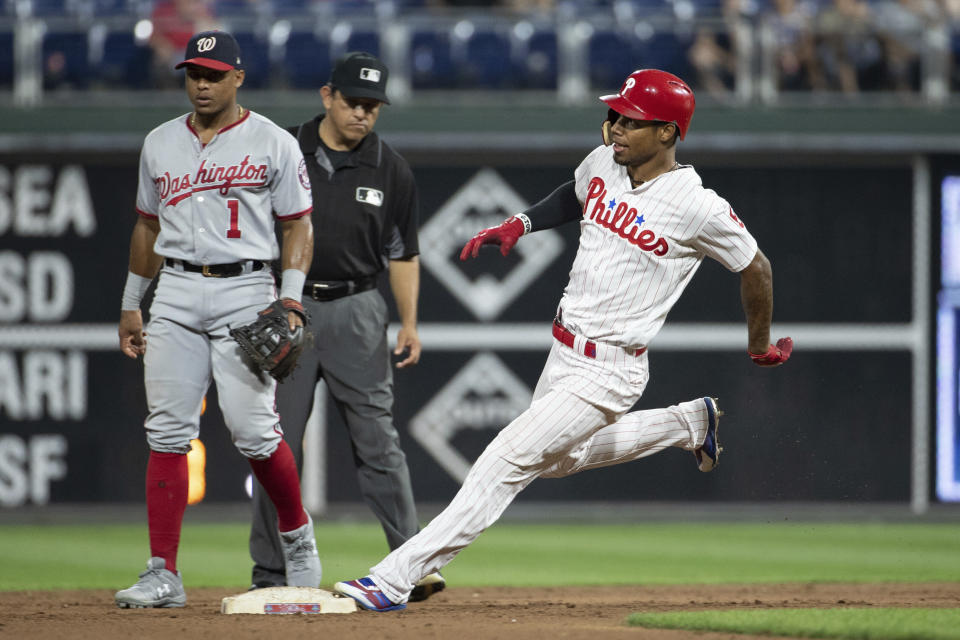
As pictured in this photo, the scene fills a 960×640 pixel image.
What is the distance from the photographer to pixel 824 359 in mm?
9328

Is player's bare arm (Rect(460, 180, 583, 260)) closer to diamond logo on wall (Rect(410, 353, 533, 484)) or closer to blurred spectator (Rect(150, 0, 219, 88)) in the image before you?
diamond logo on wall (Rect(410, 353, 533, 484))

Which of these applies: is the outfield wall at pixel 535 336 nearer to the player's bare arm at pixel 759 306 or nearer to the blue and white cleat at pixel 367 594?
the player's bare arm at pixel 759 306

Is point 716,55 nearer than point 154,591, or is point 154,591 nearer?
point 154,591

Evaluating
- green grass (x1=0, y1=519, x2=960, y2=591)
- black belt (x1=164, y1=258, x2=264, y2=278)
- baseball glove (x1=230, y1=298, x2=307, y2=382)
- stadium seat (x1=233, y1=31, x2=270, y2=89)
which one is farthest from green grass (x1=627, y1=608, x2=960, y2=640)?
stadium seat (x1=233, y1=31, x2=270, y2=89)

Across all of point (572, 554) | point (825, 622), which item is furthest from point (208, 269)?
point (572, 554)

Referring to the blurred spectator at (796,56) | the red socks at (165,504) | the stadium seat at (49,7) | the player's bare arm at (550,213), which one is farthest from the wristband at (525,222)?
the stadium seat at (49,7)

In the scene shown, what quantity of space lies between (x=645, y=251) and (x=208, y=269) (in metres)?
1.51

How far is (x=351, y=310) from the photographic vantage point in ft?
17.4

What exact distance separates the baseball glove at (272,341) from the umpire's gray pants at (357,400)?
0.55 meters

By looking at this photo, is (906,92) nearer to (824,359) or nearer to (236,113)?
(824,359)

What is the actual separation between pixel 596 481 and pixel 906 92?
364 cm

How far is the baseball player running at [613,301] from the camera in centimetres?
441

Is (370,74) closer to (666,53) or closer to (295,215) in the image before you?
(295,215)

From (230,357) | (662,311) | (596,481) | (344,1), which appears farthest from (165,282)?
(344,1)
